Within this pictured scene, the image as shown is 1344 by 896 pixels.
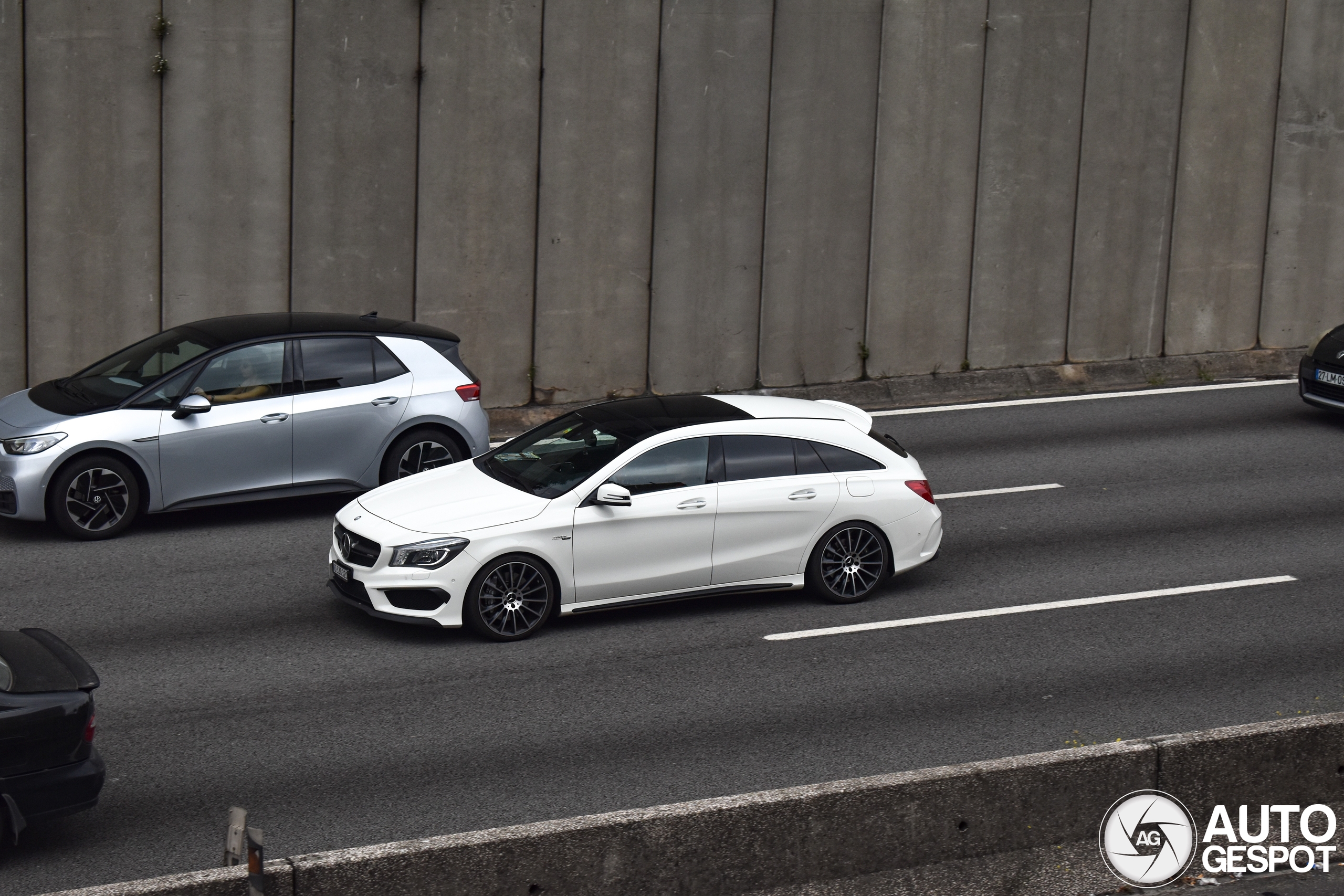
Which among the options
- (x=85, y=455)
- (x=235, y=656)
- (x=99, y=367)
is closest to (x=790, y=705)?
(x=235, y=656)

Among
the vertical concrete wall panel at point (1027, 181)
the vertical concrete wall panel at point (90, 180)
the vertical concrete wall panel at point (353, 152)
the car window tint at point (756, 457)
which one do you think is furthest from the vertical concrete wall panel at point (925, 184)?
the vertical concrete wall panel at point (90, 180)

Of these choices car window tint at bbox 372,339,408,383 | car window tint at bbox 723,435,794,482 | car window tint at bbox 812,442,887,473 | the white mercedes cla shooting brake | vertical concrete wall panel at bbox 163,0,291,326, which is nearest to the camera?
the white mercedes cla shooting brake

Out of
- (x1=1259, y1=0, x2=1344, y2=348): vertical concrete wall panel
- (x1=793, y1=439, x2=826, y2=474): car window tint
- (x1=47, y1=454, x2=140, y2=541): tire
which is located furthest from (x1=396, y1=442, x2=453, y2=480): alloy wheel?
(x1=1259, y1=0, x2=1344, y2=348): vertical concrete wall panel

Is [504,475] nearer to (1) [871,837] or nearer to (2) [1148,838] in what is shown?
(1) [871,837]

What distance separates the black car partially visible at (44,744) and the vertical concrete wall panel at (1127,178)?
601 inches

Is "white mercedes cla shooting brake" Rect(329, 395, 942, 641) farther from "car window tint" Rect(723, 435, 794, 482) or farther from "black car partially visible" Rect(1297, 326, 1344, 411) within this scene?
"black car partially visible" Rect(1297, 326, 1344, 411)

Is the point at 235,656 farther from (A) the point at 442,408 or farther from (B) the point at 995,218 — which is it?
(B) the point at 995,218

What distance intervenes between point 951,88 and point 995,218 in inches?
68.8

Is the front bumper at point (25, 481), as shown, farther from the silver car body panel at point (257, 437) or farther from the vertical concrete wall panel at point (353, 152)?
the vertical concrete wall panel at point (353, 152)

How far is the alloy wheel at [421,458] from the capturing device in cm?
1305

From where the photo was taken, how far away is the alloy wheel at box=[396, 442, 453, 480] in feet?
42.8

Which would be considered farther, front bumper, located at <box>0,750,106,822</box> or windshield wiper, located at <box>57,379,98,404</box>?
windshield wiper, located at <box>57,379,98,404</box>

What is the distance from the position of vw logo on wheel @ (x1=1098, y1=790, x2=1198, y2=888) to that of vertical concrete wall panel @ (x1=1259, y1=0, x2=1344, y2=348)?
1480 centimetres

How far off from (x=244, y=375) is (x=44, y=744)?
6.10m
